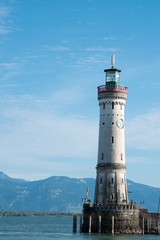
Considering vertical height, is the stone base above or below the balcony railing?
below

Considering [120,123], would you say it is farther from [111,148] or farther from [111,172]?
[111,172]

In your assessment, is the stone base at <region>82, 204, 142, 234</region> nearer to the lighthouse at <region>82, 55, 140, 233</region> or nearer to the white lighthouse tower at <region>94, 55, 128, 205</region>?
the lighthouse at <region>82, 55, 140, 233</region>

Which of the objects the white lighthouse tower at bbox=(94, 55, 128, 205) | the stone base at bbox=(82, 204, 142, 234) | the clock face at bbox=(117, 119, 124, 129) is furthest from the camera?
the clock face at bbox=(117, 119, 124, 129)

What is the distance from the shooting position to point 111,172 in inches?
3949

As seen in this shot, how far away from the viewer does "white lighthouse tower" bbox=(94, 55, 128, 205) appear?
99.9 meters

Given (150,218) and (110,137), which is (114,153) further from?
(150,218)

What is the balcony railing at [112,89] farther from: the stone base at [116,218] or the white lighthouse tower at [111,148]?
the stone base at [116,218]

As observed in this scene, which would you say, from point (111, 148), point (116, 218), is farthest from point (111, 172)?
point (116, 218)

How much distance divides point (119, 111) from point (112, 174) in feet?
44.2

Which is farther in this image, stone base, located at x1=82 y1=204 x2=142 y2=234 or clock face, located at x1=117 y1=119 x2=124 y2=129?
clock face, located at x1=117 y1=119 x2=124 y2=129

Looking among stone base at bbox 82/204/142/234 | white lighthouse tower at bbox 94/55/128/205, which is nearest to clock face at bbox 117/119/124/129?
white lighthouse tower at bbox 94/55/128/205

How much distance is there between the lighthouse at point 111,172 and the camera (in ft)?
313

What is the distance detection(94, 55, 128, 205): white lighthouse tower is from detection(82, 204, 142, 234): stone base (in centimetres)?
325

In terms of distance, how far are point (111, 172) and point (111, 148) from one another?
4993mm
